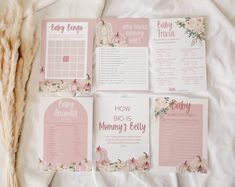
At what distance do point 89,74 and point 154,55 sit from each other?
0.19 metres

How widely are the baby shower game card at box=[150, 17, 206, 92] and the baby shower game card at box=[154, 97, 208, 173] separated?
0.05m

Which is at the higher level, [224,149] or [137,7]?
[137,7]

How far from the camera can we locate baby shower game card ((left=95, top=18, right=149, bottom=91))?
0.88 metres

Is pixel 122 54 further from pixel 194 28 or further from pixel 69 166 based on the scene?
pixel 69 166

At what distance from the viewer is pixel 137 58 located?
881 mm

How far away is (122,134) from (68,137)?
6.0 inches

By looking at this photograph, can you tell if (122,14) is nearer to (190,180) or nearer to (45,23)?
(45,23)

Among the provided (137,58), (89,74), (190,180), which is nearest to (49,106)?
(89,74)

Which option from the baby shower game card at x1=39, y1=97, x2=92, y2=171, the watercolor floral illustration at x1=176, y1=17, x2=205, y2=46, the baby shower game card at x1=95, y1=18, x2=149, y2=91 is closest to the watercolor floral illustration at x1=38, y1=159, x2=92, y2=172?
the baby shower game card at x1=39, y1=97, x2=92, y2=171

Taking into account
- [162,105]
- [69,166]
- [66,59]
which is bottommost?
[69,166]

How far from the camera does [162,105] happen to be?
871 mm

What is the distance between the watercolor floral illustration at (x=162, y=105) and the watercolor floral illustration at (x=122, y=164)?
12 cm

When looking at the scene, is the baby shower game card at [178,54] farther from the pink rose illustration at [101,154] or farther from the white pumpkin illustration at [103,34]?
the pink rose illustration at [101,154]

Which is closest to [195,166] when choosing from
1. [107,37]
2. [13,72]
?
[107,37]
